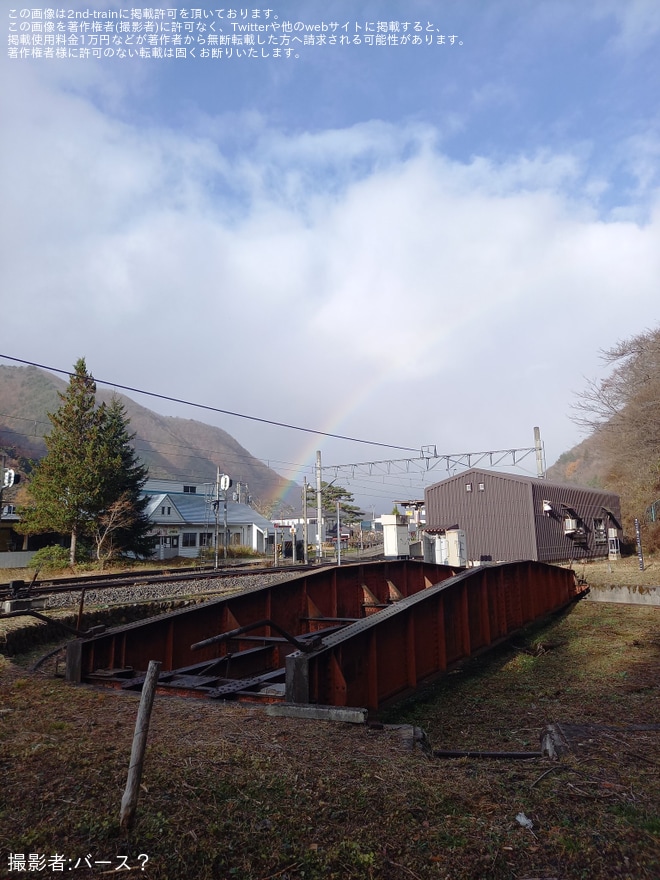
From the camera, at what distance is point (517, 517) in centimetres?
3062

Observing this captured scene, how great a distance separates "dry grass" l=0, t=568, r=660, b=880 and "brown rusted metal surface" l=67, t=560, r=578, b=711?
1043 mm

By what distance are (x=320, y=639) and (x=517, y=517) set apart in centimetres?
2567

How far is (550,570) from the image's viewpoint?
16203mm

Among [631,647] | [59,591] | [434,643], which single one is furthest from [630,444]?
[59,591]

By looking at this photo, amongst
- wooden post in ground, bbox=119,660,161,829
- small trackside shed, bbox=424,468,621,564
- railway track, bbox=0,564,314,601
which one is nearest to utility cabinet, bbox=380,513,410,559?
railway track, bbox=0,564,314,601

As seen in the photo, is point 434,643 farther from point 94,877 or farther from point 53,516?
point 53,516

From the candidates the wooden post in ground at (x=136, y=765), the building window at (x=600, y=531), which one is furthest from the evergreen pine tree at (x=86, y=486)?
the wooden post in ground at (x=136, y=765)

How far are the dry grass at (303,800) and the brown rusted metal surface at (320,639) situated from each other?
1043mm

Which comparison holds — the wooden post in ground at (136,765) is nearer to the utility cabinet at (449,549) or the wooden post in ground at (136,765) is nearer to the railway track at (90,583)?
the railway track at (90,583)

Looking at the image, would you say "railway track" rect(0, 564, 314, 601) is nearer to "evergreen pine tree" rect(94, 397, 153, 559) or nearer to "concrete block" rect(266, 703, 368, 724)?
"concrete block" rect(266, 703, 368, 724)

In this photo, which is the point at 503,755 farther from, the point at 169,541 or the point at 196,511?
the point at 196,511

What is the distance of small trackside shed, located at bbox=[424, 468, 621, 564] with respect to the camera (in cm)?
3034

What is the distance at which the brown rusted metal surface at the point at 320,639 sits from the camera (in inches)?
274

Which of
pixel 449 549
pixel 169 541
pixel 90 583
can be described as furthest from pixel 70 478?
pixel 449 549
